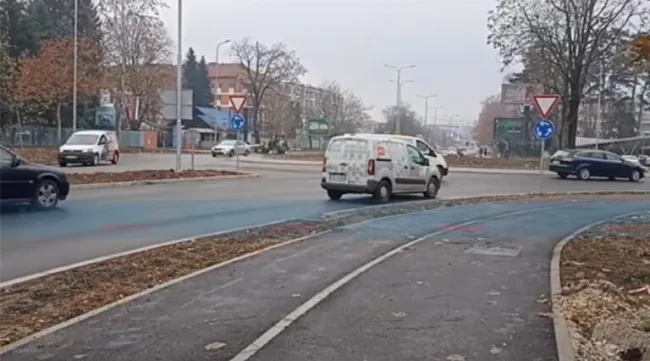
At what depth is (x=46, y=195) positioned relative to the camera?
1569cm

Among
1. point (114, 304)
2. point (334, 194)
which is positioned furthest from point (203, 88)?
point (114, 304)

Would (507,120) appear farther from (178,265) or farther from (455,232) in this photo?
(178,265)

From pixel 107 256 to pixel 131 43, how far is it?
177 ft

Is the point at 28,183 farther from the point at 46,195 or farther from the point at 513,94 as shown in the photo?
the point at 513,94

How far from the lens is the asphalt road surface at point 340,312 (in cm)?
563

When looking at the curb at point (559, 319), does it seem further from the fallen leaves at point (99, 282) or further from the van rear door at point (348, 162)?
the van rear door at point (348, 162)

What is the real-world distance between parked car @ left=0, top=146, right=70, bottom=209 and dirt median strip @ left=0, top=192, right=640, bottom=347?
5.14 meters

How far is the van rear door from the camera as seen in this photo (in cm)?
1984

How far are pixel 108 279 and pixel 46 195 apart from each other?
26.8 ft

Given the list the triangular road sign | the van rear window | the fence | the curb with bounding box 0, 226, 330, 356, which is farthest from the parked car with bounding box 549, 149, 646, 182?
the fence

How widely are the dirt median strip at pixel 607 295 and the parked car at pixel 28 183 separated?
10.2 metres

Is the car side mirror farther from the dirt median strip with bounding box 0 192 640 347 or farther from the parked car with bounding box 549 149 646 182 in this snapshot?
the parked car with bounding box 549 149 646 182

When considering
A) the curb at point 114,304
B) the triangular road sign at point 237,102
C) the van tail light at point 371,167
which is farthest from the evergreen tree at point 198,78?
the curb at point 114,304

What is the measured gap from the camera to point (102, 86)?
5841 centimetres
